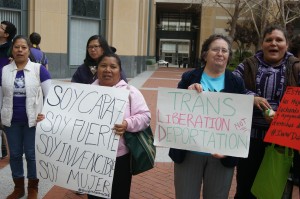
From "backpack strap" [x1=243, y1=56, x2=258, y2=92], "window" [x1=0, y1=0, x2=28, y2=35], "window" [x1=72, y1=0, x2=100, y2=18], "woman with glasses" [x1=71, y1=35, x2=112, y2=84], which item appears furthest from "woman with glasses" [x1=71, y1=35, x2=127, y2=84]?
"window" [x1=72, y1=0, x2=100, y2=18]

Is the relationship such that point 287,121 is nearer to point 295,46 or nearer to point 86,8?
point 295,46

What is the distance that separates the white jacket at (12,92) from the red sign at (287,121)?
2469mm

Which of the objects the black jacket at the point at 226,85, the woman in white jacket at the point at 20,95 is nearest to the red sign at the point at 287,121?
the black jacket at the point at 226,85

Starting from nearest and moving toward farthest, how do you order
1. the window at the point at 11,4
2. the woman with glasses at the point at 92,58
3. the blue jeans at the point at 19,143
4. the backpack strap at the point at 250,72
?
the backpack strap at the point at 250,72, the blue jeans at the point at 19,143, the woman with glasses at the point at 92,58, the window at the point at 11,4

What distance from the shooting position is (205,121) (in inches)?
122

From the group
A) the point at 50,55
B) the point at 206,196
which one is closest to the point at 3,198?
the point at 206,196

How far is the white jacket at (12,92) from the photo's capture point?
4.07 metres

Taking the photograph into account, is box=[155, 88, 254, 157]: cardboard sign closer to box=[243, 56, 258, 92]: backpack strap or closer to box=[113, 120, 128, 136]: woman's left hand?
box=[113, 120, 128, 136]: woman's left hand

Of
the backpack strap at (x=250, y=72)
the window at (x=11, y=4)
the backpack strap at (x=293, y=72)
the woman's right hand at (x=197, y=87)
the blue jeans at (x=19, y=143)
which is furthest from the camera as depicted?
the window at (x=11, y=4)

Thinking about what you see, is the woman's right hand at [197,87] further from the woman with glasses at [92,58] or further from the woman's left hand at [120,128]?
the woman with glasses at [92,58]

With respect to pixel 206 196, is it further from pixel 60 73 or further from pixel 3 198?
pixel 60 73

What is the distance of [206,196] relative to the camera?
3.21 meters

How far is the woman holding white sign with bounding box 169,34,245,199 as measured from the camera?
10.1 feet

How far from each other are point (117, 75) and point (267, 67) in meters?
1.32
